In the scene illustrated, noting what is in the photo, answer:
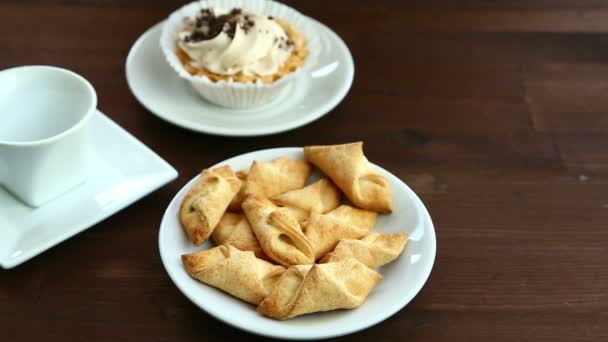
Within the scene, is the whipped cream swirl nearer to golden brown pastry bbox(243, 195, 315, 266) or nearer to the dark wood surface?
the dark wood surface

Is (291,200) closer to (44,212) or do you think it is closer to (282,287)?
(282,287)

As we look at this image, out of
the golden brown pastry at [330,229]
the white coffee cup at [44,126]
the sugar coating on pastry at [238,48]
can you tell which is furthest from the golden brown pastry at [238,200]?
the sugar coating on pastry at [238,48]

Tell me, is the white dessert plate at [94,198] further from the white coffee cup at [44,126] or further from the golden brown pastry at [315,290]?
the golden brown pastry at [315,290]

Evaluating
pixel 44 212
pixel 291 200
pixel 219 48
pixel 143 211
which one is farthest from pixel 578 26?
pixel 44 212

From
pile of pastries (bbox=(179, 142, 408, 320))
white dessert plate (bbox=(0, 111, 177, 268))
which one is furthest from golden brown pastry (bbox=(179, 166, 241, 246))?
white dessert plate (bbox=(0, 111, 177, 268))

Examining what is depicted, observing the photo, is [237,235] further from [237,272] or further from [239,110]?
[239,110]
